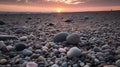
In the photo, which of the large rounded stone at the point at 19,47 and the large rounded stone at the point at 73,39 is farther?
the large rounded stone at the point at 73,39

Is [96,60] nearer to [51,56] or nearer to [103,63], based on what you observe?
[103,63]

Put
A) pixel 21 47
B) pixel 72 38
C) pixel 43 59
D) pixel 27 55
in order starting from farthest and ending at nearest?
pixel 72 38
pixel 21 47
pixel 27 55
pixel 43 59

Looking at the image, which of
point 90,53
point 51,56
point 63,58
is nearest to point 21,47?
point 51,56

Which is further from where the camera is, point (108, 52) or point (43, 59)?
point (108, 52)

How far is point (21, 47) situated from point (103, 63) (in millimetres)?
2017

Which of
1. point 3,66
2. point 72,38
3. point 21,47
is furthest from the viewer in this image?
point 72,38

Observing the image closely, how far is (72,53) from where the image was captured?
4086mm

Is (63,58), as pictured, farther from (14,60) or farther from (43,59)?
(14,60)

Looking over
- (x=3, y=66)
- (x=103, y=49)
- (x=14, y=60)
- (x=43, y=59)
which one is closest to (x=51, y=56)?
(x=43, y=59)

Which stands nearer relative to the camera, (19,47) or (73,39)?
(19,47)

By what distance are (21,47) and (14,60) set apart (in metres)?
0.79

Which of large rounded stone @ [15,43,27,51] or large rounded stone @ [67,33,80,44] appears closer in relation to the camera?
large rounded stone @ [15,43,27,51]

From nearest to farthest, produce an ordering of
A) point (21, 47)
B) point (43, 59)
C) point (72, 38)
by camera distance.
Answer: point (43, 59), point (21, 47), point (72, 38)

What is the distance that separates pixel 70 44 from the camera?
530 cm
